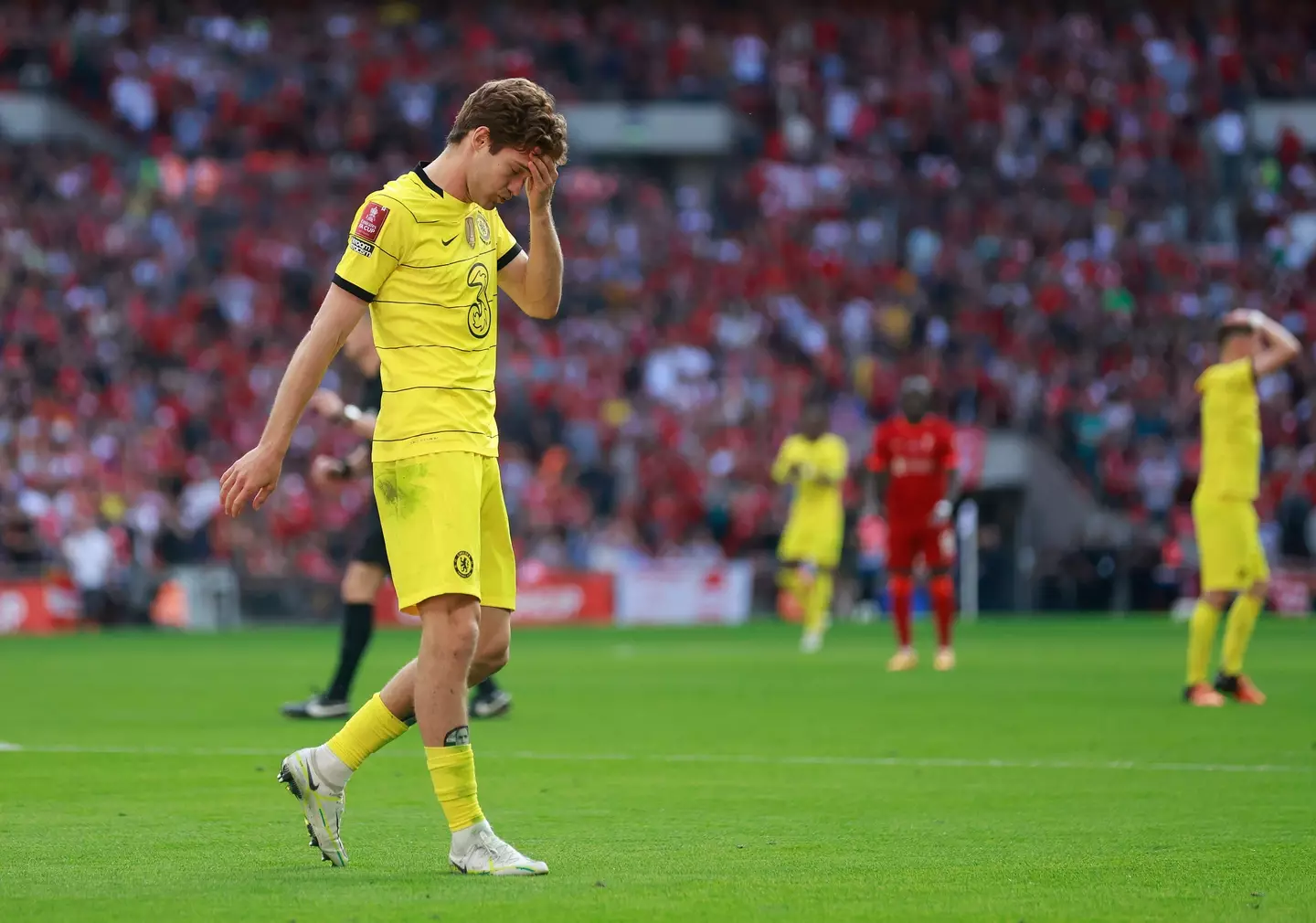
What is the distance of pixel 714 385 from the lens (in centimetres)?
3384

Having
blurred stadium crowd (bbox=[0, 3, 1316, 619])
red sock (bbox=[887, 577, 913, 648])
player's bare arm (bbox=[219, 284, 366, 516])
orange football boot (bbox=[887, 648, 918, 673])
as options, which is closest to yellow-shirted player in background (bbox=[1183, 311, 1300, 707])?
orange football boot (bbox=[887, 648, 918, 673])

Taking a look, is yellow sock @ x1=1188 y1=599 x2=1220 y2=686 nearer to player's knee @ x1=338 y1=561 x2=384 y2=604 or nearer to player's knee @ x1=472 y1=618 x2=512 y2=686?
player's knee @ x1=338 y1=561 x2=384 y2=604

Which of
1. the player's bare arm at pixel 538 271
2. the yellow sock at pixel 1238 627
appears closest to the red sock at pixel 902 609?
the yellow sock at pixel 1238 627

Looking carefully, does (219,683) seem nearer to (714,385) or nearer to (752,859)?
(752,859)

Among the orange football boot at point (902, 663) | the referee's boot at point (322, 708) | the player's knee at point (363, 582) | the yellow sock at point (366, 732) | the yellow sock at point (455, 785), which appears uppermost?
the player's knee at point (363, 582)

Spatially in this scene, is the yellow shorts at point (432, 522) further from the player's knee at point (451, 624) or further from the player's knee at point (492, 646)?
the player's knee at point (492, 646)

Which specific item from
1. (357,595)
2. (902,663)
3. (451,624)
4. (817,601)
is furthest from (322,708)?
(817,601)

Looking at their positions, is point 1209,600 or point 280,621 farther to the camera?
point 280,621

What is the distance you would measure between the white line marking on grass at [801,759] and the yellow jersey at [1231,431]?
4237 mm

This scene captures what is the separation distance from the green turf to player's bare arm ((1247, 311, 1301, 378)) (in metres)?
2.28

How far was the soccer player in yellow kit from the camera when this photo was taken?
21.1 ft

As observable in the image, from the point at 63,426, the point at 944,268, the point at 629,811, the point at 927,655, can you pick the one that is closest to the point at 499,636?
the point at 629,811

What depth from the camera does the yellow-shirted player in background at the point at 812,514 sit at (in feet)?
75.5

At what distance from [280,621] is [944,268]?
13484mm
